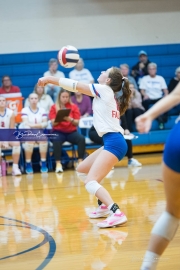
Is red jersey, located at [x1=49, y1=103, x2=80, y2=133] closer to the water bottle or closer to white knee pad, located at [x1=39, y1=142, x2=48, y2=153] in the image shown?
white knee pad, located at [x1=39, y1=142, x2=48, y2=153]

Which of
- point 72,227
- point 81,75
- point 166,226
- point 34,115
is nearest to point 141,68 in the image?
point 81,75

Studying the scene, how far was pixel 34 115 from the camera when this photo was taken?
9.75 metres

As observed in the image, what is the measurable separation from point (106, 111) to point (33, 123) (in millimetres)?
4739

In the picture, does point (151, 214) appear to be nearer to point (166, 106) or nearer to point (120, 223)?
point (120, 223)

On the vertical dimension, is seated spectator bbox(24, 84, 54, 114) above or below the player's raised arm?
below

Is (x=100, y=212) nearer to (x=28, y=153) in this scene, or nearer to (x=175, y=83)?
(x=28, y=153)

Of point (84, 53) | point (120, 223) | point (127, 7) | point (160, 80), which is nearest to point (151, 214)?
point (120, 223)

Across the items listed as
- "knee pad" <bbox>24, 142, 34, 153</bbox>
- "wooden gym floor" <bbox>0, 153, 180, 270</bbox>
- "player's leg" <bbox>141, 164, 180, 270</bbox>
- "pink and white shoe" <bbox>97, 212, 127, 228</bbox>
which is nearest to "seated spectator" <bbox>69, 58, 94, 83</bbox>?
"knee pad" <bbox>24, 142, 34, 153</bbox>

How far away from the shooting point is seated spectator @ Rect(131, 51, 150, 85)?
40.0ft

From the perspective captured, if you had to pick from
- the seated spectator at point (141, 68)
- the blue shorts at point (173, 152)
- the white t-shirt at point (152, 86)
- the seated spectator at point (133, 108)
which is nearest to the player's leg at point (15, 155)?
the seated spectator at point (133, 108)

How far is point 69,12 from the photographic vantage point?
12977 millimetres

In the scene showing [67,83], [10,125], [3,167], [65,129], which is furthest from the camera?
[65,129]

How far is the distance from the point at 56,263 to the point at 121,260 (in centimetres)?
49

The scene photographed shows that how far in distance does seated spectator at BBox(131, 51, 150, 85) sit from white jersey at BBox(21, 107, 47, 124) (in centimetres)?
329
